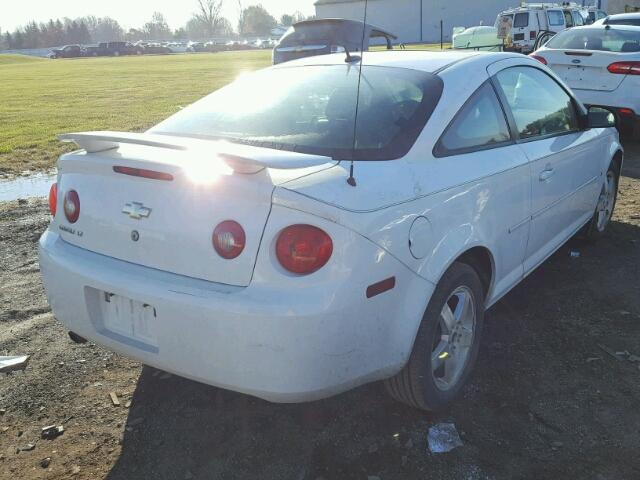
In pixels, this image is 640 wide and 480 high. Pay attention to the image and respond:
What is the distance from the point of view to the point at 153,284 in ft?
7.73

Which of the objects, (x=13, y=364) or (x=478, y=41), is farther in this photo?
(x=478, y=41)

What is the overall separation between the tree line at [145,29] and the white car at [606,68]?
9593cm

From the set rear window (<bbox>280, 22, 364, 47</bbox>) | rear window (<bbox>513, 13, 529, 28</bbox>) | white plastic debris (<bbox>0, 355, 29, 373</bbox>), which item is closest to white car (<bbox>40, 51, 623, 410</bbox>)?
white plastic debris (<bbox>0, 355, 29, 373</bbox>)

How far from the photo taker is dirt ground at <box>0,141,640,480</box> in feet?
8.30

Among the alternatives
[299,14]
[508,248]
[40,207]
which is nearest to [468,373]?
[508,248]

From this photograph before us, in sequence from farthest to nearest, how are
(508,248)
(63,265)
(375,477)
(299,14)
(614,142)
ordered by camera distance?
(299,14) → (614,142) → (508,248) → (63,265) → (375,477)

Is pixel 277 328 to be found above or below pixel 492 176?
below

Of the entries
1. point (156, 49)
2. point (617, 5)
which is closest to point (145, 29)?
Answer: point (156, 49)

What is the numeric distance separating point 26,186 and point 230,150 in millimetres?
6339

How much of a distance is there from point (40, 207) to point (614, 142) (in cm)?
563

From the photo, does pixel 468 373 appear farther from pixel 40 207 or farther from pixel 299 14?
pixel 299 14

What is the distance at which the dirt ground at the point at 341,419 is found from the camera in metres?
2.53

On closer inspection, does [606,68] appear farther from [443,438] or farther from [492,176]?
[443,438]

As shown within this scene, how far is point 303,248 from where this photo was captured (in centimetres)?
218
